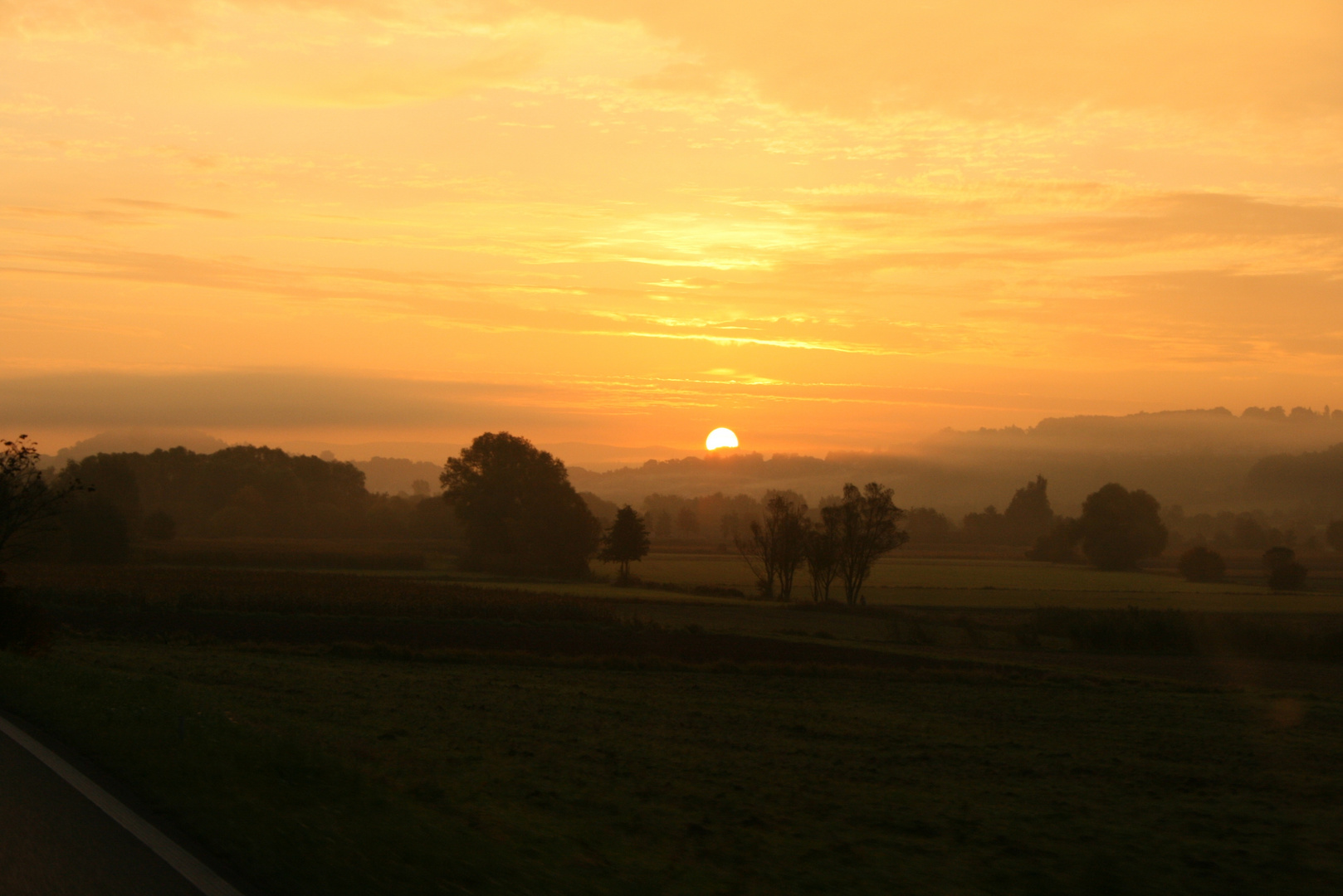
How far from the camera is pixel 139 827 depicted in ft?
26.2

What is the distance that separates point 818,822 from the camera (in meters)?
11.4

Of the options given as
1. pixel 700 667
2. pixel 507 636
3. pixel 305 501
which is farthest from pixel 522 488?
pixel 700 667

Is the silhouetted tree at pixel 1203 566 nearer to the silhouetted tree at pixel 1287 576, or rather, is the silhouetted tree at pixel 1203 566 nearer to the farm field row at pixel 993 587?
the farm field row at pixel 993 587

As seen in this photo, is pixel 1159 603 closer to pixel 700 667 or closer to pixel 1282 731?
pixel 700 667

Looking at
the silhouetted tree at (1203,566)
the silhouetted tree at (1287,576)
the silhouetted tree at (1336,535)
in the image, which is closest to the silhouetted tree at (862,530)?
the silhouetted tree at (1287,576)

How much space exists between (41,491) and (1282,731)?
31.6 metres

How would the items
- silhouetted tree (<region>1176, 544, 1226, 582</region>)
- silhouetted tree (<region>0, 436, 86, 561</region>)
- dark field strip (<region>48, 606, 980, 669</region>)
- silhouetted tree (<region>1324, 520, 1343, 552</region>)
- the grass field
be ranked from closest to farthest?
1. the grass field
2. silhouetted tree (<region>0, 436, 86, 561</region>)
3. dark field strip (<region>48, 606, 980, 669</region>)
4. silhouetted tree (<region>1176, 544, 1226, 582</region>)
5. silhouetted tree (<region>1324, 520, 1343, 552</region>)

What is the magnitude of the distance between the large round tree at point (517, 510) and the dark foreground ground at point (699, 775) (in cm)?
6827

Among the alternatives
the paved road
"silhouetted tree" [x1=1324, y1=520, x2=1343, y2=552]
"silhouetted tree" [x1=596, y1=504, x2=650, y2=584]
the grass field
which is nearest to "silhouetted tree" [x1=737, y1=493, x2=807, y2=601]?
"silhouetted tree" [x1=596, y1=504, x2=650, y2=584]

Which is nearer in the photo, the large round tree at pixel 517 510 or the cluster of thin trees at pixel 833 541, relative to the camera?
the cluster of thin trees at pixel 833 541

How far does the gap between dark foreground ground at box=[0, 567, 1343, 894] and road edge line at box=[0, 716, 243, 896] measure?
0.28 meters

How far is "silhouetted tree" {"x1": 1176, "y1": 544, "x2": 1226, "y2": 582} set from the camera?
115375mm

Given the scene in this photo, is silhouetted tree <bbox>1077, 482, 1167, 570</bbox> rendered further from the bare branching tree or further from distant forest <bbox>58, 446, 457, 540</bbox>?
distant forest <bbox>58, 446, 457, 540</bbox>

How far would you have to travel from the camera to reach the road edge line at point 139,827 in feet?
22.1
